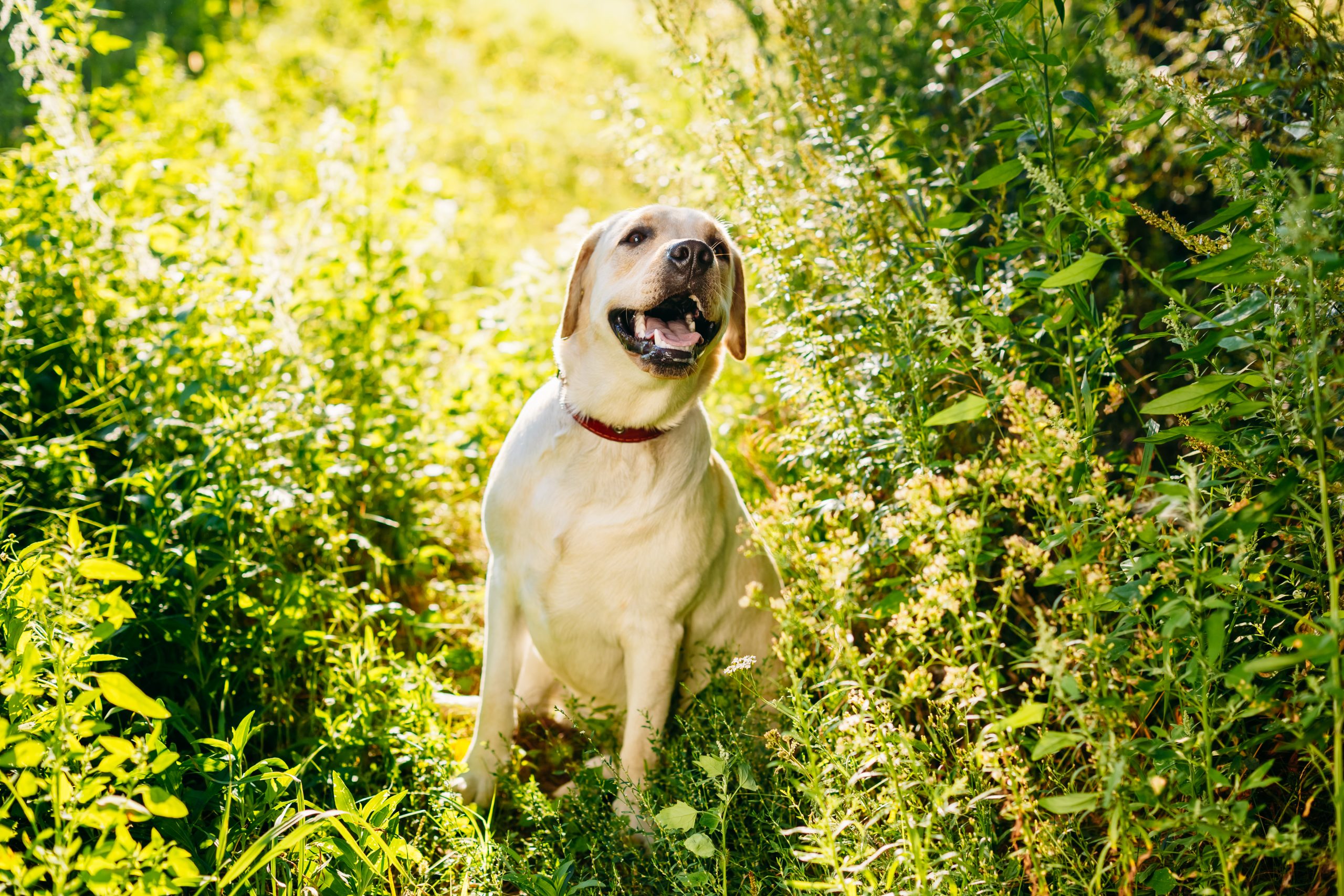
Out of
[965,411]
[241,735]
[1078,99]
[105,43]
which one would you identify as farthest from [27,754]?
[105,43]

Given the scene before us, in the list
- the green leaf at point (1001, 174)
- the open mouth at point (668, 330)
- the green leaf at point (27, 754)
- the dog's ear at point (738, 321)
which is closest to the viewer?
the green leaf at point (27, 754)

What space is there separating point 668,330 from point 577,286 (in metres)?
0.34

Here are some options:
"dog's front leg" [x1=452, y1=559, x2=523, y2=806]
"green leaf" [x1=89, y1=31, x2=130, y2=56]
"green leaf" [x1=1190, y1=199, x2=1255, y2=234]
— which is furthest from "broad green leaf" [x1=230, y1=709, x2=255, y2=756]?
"green leaf" [x1=89, y1=31, x2=130, y2=56]

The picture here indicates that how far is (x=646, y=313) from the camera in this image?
9.20 feet

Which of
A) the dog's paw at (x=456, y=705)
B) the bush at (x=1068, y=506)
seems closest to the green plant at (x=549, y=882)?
the bush at (x=1068, y=506)

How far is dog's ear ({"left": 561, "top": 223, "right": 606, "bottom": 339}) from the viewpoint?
2.89 m

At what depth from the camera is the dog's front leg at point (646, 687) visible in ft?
8.84

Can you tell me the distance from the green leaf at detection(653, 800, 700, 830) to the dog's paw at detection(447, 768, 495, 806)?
2.97 feet

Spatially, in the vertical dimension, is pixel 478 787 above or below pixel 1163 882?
below

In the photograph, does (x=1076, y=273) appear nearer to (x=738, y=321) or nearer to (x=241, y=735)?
(x=738, y=321)

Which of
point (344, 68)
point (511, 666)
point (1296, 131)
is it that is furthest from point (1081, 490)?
point (344, 68)

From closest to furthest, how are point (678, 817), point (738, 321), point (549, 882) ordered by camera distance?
1. point (678, 817)
2. point (549, 882)
3. point (738, 321)

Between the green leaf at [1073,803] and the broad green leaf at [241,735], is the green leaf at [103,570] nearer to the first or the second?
the broad green leaf at [241,735]

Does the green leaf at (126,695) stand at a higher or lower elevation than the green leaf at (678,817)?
higher
